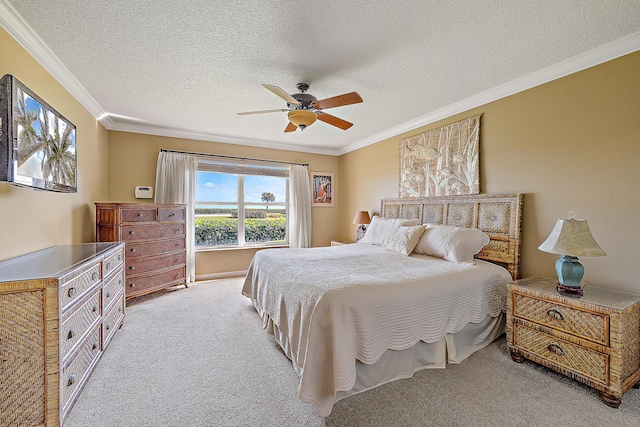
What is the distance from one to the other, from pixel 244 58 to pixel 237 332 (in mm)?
2629

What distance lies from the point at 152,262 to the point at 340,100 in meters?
3.30

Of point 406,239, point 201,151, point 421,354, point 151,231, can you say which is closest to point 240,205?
point 201,151

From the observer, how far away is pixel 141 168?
4363 millimetres

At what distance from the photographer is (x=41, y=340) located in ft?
4.74

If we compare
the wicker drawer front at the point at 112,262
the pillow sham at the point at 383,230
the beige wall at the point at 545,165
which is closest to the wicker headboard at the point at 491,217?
the beige wall at the point at 545,165

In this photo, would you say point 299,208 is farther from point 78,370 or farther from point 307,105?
point 78,370

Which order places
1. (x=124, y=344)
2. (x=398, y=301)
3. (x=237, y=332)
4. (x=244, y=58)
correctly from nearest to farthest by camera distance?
(x=398, y=301)
(x=244, y=58)
(x=124, y=344)
(x=237, y=332)

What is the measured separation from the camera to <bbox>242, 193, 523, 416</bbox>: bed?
1678mm

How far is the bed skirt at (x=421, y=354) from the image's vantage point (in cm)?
185

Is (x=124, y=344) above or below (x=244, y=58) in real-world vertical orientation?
below

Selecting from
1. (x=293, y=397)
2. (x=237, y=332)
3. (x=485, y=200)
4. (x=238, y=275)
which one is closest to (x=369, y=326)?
(x=293, y=397)

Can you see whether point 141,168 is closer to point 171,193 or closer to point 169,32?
point 171,193

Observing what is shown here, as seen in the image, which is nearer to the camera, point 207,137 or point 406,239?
point 406,239

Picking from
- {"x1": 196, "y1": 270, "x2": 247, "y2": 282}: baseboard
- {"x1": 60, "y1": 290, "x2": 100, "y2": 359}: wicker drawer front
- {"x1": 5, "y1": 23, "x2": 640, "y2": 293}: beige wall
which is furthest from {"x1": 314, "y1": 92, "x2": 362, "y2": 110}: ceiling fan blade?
{"x1": 196, "y1": 270, "x2": 247, "y2": 282}: baseboard
